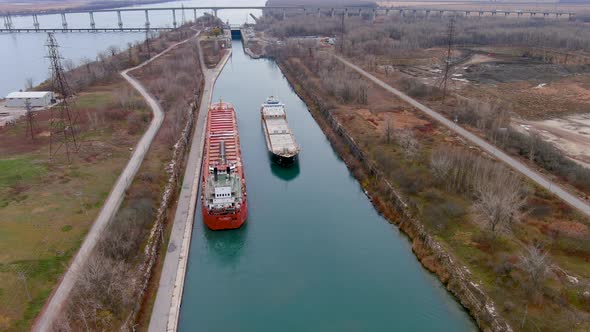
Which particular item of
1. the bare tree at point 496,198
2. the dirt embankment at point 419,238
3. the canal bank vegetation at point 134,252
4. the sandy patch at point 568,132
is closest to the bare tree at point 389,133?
the dirt embankment at point 419,238

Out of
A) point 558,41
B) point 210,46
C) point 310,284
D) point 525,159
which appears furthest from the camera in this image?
point 210,46

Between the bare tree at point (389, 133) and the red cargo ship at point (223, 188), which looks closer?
the red cargo ship at point (223, 188)

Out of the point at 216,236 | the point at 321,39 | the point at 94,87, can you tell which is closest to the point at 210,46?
the point at 321,39

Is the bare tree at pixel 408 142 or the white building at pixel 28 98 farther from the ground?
the white building at pixel 28 98

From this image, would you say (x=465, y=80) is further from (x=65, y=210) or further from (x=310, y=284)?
(x=65, y=210)

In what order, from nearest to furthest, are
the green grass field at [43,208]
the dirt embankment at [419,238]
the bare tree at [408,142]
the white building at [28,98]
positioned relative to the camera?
1. the green grass field at [43,208]
2. the dirt embankment at [419,238]
3. the bare tree at [408,142]
4. the white building at [28,98]

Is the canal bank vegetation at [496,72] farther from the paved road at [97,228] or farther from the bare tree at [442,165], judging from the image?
the paved road at [97,228]
